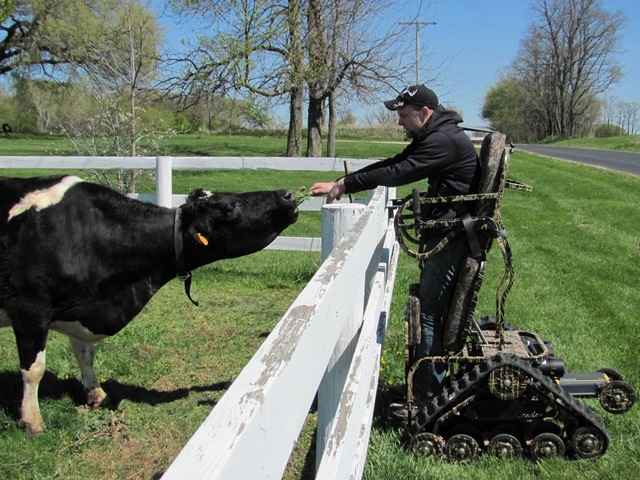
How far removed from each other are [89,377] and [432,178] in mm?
2811

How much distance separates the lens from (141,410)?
4312 mm

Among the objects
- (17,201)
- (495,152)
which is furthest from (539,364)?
(17,201)

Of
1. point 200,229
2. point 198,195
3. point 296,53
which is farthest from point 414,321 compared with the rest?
point 296,53

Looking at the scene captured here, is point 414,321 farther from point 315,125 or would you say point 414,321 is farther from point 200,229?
point 315,125

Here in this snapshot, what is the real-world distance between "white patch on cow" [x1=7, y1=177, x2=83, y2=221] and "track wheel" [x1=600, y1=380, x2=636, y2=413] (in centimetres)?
375

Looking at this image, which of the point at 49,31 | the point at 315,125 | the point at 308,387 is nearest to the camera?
the point at 308,387

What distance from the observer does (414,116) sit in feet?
12.7

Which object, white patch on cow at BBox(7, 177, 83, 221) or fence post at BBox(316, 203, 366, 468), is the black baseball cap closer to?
fence post at BBox(316, 203, 366, 468)

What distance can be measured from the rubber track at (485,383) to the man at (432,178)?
1.24 feet

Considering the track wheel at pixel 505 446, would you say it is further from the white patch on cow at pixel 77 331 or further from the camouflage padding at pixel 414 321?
the white patch on cow at pixel 77 331

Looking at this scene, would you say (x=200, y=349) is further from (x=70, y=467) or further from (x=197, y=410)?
(x=70, y=467)

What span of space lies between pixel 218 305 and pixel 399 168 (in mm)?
3729

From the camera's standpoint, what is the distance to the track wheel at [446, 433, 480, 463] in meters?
3.54

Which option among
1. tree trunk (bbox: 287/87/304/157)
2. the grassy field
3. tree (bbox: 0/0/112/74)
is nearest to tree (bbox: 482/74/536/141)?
tree (bbox: 0/0/112/74)
